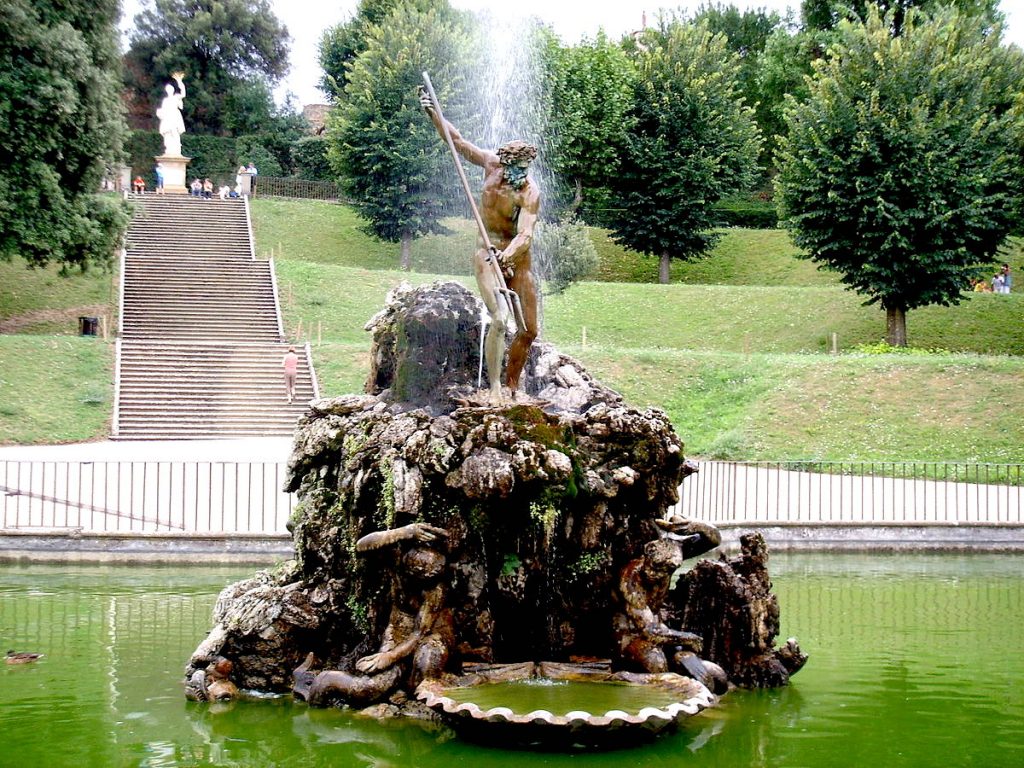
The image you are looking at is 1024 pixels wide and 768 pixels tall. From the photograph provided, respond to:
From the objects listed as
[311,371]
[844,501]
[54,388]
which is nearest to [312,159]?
[311,371]

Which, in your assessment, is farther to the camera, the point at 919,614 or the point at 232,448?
the point at 232,448

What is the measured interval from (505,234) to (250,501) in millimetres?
9131

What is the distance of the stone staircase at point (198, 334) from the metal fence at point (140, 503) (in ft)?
25.4

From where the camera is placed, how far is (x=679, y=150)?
54062 millimetres

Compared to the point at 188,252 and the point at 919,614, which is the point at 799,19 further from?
the point at 919,614

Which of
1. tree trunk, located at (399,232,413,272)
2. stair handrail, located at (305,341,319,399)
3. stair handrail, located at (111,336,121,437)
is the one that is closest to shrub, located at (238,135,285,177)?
tree trunk, located at (399,232,413,272)

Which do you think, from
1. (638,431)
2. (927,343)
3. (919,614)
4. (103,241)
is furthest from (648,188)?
(638,431)

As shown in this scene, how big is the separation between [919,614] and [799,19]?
2220 inches

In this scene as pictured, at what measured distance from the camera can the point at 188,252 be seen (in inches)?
1825

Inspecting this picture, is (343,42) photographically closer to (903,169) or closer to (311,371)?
(311,371)

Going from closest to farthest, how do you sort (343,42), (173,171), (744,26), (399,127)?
(399,127) < (173,171) < (343,42) < (744,26)

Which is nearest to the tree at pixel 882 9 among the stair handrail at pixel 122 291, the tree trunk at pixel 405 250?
the tree trunk at pixel 405 250

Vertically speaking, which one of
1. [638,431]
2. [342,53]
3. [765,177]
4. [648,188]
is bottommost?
[638,431]

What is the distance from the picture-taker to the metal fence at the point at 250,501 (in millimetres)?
18516
